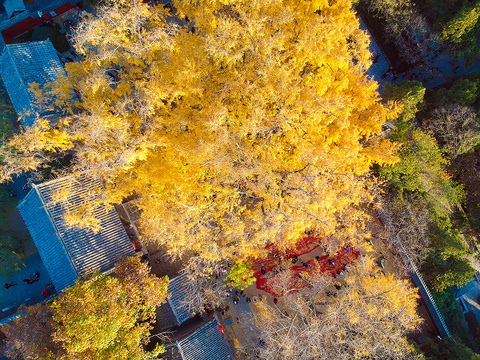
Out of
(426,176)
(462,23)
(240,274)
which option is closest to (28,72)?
(240,274)

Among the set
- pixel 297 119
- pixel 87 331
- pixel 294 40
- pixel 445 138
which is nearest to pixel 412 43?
pixel 445 138

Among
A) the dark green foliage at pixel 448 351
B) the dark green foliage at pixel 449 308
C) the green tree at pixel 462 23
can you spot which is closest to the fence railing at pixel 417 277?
the dark green foliage at pixel 449 308

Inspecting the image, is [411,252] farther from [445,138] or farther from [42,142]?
[42,142]

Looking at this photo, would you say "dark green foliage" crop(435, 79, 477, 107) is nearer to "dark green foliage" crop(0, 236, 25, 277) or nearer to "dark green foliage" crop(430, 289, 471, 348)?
"dark green foliage" crop(430, 289, 471, 348)

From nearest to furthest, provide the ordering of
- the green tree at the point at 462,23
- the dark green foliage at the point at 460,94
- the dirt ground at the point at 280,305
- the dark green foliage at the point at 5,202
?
the green tree at the point at 462,23
the dark green foliage at the point at 460,94
the dark green foliage at the point at 5,202
the dirt ground at the point at 280,305

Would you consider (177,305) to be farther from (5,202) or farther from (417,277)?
(417,277)

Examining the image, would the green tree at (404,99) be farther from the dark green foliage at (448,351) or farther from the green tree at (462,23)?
the dark green foliage at (448,351)
